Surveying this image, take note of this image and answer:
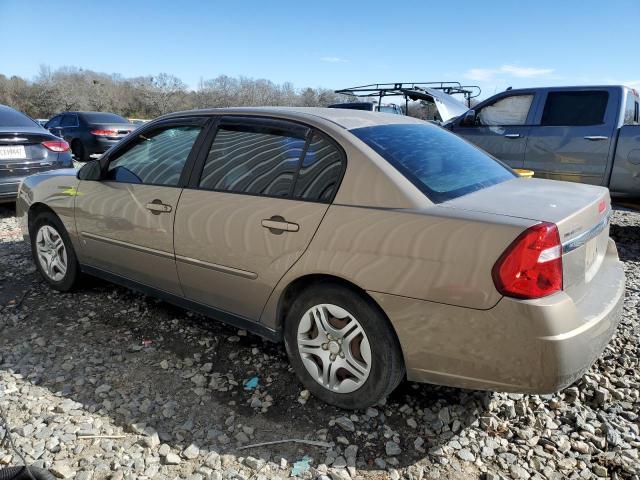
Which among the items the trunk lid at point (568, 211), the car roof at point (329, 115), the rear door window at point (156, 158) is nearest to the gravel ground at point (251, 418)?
the trunk lid at point (568, 211)

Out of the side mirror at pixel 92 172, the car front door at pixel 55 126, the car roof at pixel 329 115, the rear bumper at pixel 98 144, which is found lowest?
the rear bumper at pixel 98 144

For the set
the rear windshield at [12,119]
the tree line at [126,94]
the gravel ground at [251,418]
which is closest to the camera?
the gravel ground at [251,418]

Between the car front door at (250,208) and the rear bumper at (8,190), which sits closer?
the car front door at (250,208)

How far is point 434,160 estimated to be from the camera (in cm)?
255

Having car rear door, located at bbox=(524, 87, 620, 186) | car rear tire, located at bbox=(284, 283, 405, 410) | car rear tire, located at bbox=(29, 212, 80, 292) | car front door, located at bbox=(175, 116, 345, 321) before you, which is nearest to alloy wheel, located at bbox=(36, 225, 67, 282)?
car rear tire, located at bbox=(29, 212, 80, 292)

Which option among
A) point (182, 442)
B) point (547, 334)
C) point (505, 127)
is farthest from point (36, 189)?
point (505, 127)

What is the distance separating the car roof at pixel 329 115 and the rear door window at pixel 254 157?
0.22 feet

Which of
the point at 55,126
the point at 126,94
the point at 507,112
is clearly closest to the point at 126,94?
the point at 126,94

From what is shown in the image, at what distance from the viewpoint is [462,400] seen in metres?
2.59

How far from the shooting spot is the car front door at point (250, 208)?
2438 mm

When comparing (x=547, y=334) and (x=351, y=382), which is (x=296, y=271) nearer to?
(x=351, y=382)

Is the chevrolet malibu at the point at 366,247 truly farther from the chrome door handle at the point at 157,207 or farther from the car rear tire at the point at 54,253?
the car rear tire at the point at 54,253

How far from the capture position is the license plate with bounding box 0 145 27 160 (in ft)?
19.9

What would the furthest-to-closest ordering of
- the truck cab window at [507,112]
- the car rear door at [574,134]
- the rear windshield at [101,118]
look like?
the rear windshield at [101,118]
the truck cab window at [507,112]
the car rear door at [574,134]
